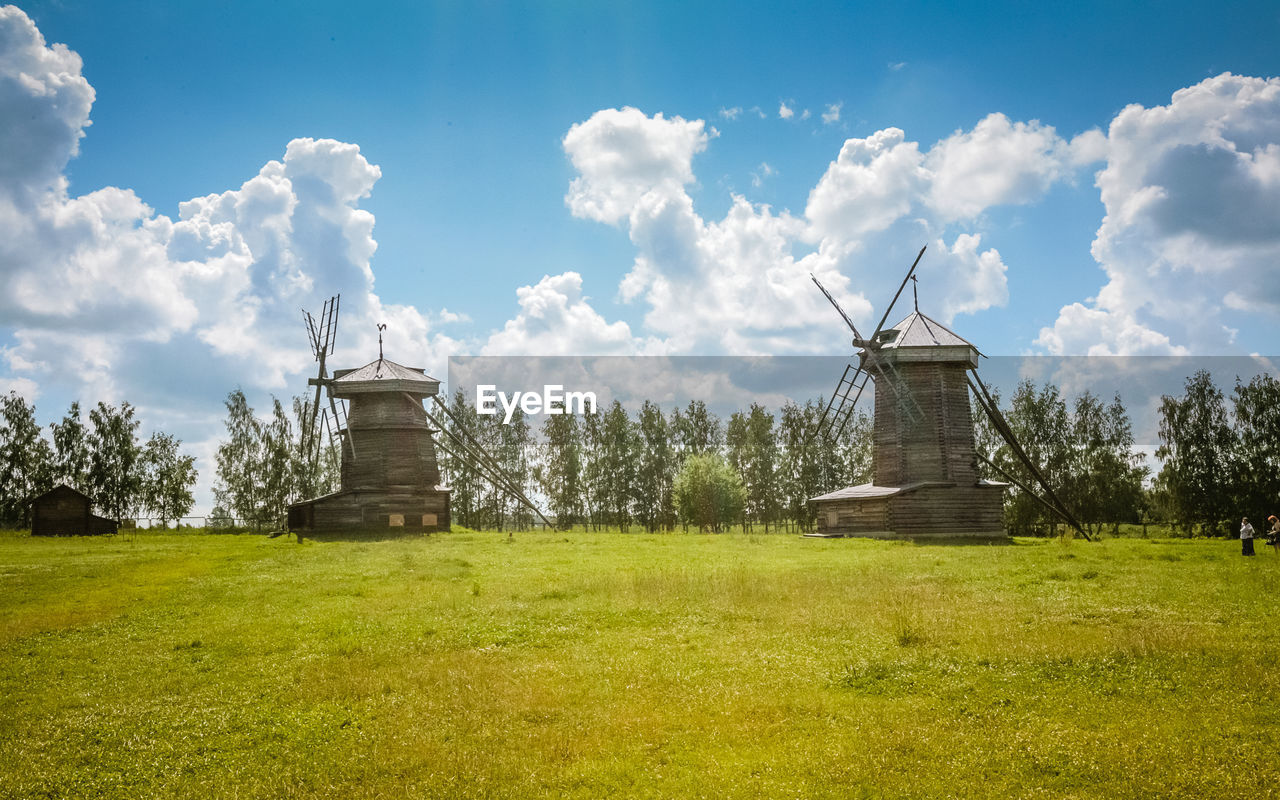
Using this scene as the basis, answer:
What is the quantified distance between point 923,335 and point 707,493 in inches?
1274

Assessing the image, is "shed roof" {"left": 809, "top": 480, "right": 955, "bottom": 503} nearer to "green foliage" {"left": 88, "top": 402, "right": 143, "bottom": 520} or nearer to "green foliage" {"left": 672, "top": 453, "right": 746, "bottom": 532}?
"green foliage" {"left": 672, "top": 453, "right": 746, "bottom": 532}

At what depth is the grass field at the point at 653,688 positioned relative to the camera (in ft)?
30.8

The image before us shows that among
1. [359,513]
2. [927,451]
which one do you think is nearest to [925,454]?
[927,451]

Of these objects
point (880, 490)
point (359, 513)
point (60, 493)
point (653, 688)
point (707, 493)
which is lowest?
point (653, 688)

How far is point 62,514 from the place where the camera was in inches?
2296

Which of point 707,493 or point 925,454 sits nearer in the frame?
point 925,454

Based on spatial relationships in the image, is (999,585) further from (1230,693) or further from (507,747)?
(507,747)

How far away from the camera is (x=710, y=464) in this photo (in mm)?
77312

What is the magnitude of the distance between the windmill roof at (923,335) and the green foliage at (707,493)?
2998 centimetres

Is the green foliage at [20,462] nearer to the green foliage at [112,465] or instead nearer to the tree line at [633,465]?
the green foliage at [112,465]

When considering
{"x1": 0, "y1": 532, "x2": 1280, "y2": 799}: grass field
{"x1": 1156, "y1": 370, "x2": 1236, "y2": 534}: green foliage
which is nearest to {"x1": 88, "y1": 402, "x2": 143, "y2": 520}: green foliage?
{"x1": 0, "y1": 532, "x2": 1280, "y2": 799}: grass field

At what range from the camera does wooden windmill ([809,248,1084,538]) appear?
4575cm

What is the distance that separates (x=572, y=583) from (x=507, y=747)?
552 inches

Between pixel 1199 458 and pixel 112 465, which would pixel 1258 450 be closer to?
pixel 1199 458
